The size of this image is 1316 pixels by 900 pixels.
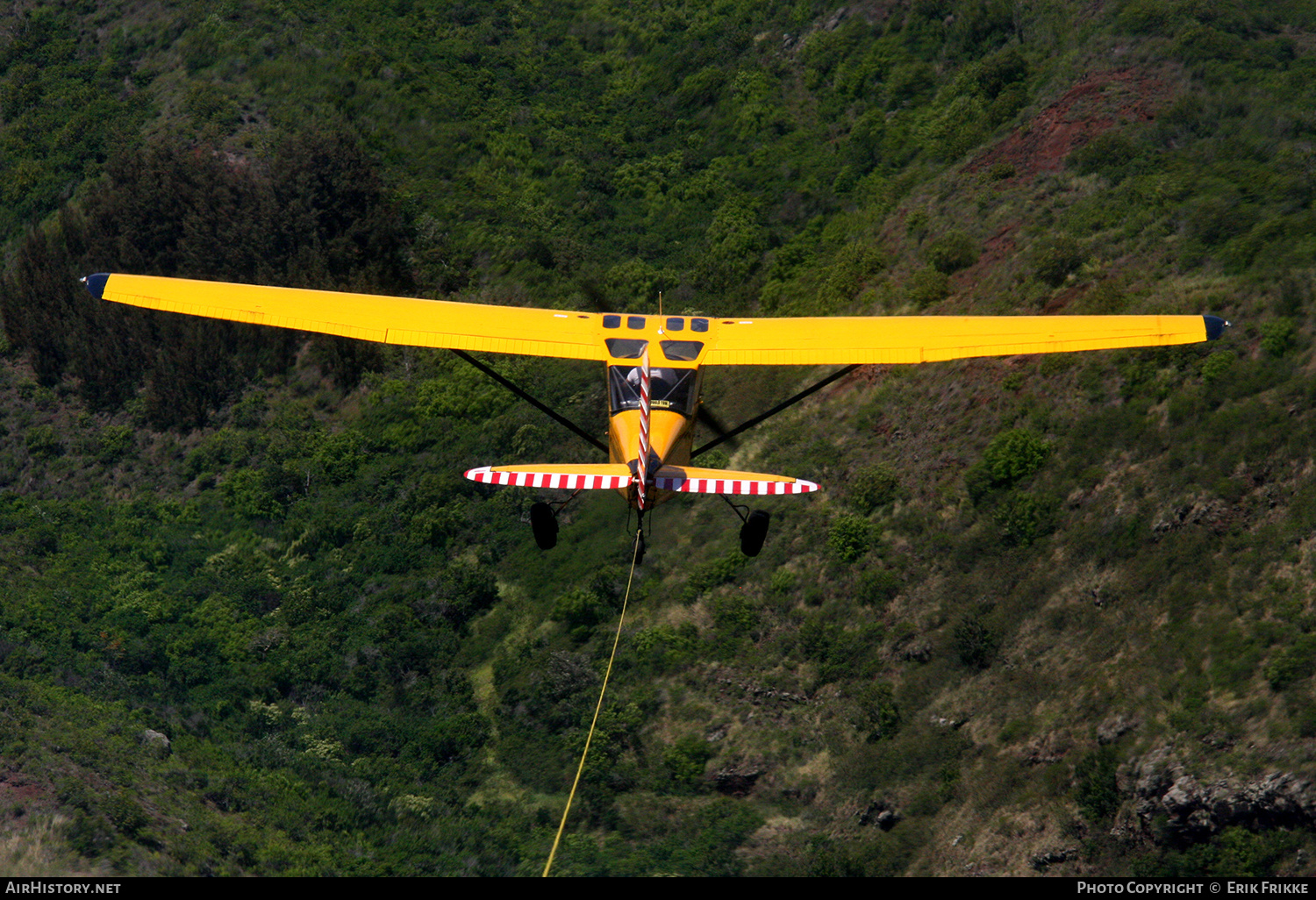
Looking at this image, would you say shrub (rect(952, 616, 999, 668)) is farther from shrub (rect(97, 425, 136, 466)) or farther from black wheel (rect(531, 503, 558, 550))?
shrub (rect(97, 425, 136, 466))

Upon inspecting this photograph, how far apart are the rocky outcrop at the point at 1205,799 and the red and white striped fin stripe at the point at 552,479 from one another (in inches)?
450

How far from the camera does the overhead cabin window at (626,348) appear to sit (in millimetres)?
21578

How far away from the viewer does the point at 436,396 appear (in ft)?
129

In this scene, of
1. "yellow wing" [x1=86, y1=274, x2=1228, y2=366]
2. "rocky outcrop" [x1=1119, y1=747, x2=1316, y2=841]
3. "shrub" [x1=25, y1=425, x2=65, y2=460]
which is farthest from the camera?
"shrub" [x1=25, y1=425, x2=65, y2=460]

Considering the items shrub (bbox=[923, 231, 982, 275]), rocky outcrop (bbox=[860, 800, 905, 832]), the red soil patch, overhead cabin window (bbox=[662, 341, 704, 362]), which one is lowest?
rocky outcrop (bbox=[860, 800, 905, 832])

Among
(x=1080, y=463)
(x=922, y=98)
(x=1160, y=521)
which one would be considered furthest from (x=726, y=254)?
(x=1160, y=521)

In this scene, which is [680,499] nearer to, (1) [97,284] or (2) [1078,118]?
(1) [97,284]

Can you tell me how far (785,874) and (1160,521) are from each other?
35.8ft

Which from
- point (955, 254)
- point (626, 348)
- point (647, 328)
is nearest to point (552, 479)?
point (626, 348)

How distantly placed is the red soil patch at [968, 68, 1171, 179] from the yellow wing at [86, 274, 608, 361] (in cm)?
2172

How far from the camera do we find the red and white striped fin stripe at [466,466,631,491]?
17625 millimetres

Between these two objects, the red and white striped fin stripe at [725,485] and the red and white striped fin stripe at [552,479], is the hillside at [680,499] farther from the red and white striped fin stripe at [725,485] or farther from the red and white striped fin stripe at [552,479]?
the red and white striped fin stripe at [552,479]

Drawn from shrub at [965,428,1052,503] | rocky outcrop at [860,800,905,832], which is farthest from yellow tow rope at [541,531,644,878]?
shrub at [965,428,1052,503]
